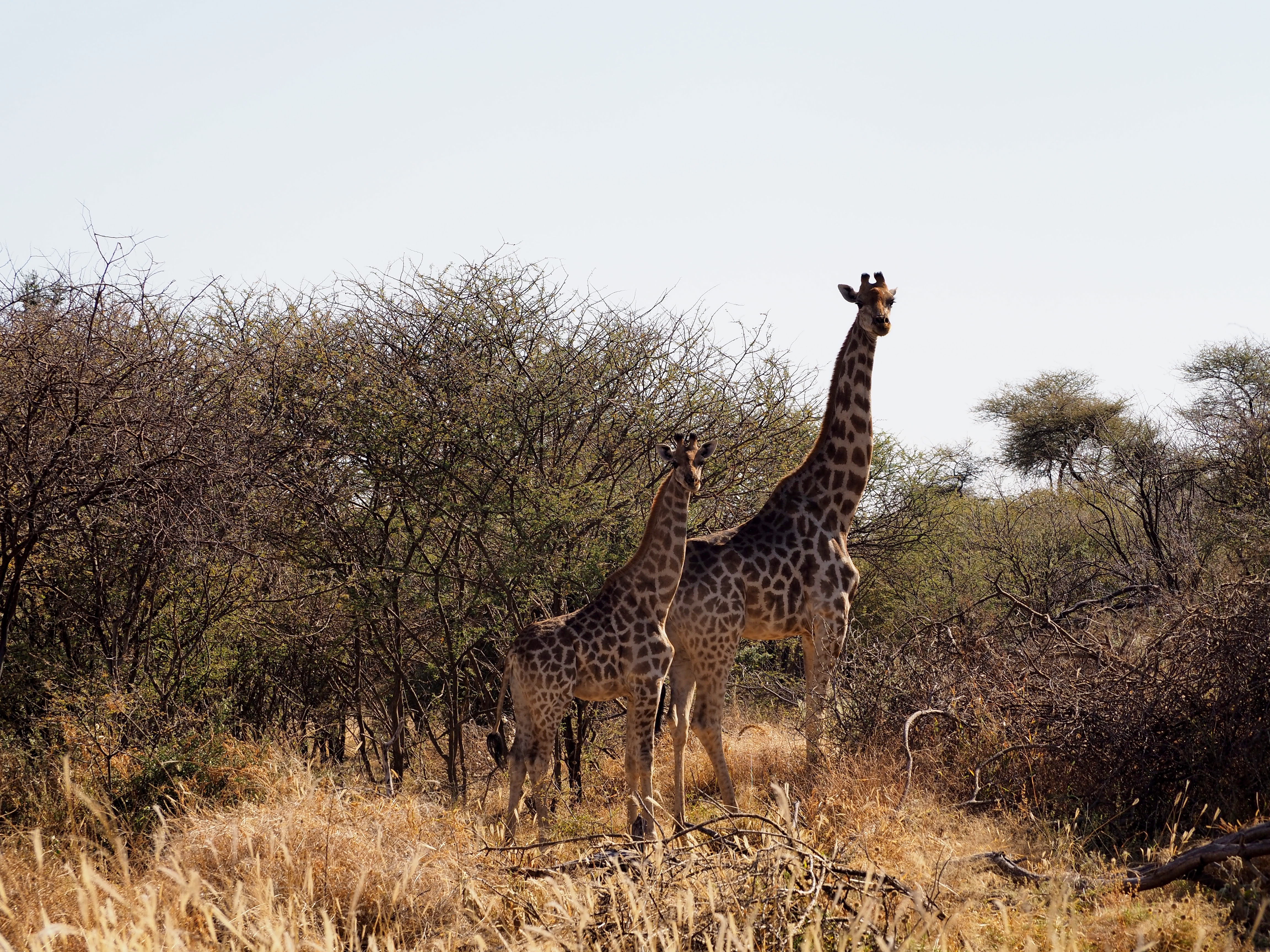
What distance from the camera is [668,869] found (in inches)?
183

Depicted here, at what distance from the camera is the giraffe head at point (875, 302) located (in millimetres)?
9336

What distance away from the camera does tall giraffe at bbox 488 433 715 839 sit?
7.62 m

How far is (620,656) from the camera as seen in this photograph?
7.84 m

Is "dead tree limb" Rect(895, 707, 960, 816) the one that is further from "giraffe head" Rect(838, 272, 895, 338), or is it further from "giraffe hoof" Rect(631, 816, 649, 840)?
"giraffe head" Rect(838, 272, 895, 338)

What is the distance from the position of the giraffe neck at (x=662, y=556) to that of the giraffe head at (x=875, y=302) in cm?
238

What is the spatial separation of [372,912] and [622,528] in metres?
5.71

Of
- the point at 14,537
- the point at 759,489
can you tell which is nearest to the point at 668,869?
the point at 14,537

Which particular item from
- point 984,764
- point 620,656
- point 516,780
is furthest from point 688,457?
point 984,764

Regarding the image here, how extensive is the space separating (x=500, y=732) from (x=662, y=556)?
177 cm

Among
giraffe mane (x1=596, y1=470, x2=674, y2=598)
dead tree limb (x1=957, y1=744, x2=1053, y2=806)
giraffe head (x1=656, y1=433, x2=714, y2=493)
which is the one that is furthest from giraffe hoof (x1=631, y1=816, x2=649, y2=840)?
giraffe head (x1=656, y1=433, x2=714, y2=493)

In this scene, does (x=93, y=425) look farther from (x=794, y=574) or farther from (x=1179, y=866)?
(x=1179, y=866)

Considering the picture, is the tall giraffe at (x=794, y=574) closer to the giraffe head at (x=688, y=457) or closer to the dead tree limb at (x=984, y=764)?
the giraffe head at (x=688, y=457)

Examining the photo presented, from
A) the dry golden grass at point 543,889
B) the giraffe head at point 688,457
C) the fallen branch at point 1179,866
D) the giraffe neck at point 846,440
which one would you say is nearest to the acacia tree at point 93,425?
the dry golden grass at point 543,889

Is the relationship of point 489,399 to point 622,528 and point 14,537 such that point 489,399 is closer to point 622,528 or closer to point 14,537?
point 622,528
